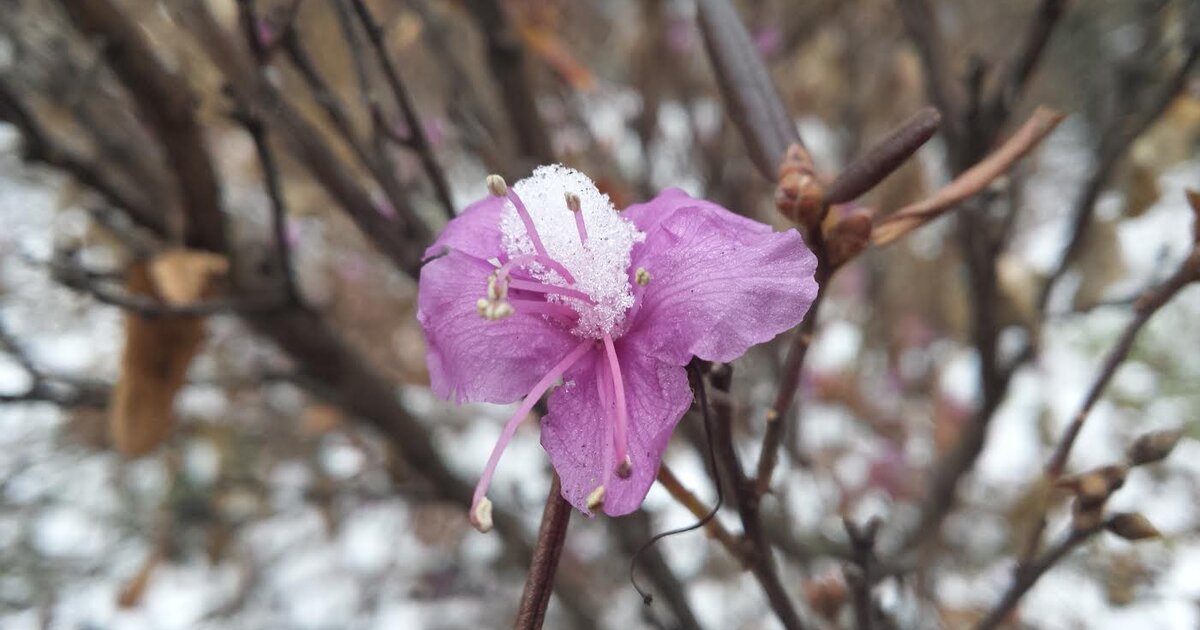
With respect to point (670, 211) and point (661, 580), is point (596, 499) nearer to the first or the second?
point (670, 211)

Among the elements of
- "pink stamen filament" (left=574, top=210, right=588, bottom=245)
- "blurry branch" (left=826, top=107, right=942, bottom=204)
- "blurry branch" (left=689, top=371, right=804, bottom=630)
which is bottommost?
"blurry branch" (left=689, top=371, right=804, bottom=630)

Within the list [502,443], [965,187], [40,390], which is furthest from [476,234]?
[40,390]

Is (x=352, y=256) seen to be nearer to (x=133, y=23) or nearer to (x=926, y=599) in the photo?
(x=133, y=23)

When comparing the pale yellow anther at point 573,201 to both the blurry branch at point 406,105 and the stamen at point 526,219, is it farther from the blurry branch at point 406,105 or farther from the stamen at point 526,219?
the blurry branch at point 406,105

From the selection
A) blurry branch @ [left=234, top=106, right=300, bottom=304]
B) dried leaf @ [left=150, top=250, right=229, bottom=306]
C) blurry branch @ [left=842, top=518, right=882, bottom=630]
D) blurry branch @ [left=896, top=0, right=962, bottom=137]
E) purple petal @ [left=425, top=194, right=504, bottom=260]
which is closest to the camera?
purple petal @ [left=425, top=194, right=504, bottom=260]

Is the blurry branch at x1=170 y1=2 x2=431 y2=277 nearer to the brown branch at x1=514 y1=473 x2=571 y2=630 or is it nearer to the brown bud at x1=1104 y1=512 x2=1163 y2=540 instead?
the brown branch at x1=514 y1=473 x2=571 y2=630

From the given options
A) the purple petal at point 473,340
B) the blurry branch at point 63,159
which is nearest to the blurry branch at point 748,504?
the purple petal at point 473,340

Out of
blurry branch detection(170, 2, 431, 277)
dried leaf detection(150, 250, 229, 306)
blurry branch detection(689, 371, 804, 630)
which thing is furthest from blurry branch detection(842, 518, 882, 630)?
dried leaf detection(150, 250, 229, 306)
